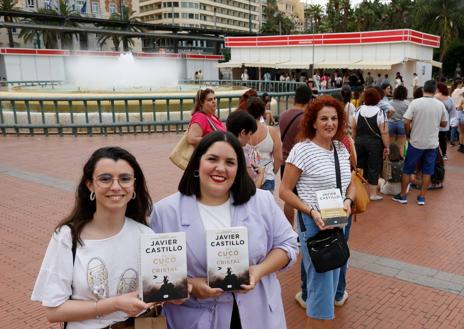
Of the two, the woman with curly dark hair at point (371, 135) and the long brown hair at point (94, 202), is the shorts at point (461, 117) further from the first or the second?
the long brown hair at point (94, 202)

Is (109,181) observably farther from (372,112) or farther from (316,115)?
(372,112)

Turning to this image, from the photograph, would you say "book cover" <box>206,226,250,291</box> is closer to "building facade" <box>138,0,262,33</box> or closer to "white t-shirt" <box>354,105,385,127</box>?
"white t-shirt" <box>354,105,385,127</box>

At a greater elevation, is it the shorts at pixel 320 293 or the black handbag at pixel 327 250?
the black handbag at pixel 327 250

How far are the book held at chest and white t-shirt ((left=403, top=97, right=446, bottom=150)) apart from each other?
17.9 ft

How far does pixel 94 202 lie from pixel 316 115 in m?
1.79

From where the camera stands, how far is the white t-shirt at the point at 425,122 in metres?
6.30

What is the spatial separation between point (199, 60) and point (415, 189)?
43.3m

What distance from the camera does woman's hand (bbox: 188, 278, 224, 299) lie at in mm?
1912

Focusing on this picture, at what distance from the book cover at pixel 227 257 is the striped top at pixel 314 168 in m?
1.30

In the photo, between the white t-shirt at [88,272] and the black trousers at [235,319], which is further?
the black trousers at [235,319]

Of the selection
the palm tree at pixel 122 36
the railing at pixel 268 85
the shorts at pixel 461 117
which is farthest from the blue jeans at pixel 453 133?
the palm tree at pixel 122 36

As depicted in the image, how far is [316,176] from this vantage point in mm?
3109

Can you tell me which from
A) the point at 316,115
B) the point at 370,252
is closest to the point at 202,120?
the point at 316,115

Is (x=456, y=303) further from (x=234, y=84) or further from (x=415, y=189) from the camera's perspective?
(x=234, y=84)
